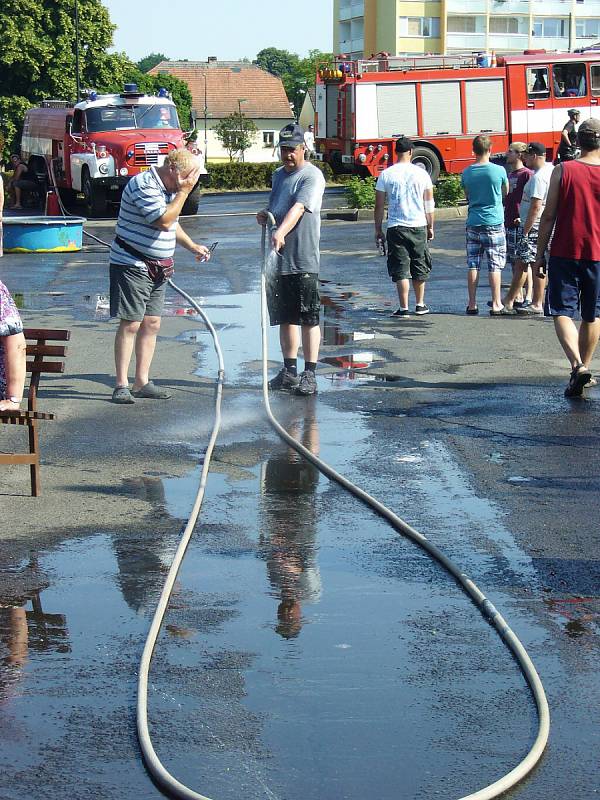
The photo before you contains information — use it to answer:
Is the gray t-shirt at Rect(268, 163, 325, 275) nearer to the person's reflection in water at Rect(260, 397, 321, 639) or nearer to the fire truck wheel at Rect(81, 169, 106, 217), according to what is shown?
the person's reflection in water at Rect(260, 397, 321, 639)

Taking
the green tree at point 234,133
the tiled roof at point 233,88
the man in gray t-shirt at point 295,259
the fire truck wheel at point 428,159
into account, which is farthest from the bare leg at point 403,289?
the tiled roof at point 233,88

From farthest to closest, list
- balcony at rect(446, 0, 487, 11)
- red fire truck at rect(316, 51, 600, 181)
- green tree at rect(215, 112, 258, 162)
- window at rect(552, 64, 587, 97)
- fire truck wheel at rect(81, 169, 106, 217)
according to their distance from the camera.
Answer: balcony at rect(446, 0, 487, 11) → green tree at rect(215, 112, 258, 162) → window at rect(552, 64, 587, 97) → red fire truck at rect(316, 51, 600, 181) → fire truck wheel at rect(81, 169, 106, 217)

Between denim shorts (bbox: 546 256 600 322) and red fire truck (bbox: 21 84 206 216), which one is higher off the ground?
red fire truck (bbox: 21 84 206 216)

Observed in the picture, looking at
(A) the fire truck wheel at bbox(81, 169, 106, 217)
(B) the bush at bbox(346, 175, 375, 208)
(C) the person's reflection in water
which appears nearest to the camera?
(C) the person's reflection in water

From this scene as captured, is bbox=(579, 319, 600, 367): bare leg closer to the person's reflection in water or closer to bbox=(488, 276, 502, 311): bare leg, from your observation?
the person's reflection in water

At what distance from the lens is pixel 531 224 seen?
12727 millimetres

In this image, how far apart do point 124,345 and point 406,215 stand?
15.0 feet

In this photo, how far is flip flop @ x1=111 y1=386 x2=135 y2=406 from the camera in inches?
364

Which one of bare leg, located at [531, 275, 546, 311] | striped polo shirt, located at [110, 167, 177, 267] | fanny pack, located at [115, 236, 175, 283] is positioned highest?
striped polo shirt, located at [110, 167, 177, 267]

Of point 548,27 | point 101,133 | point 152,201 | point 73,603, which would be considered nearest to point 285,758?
point 73,603

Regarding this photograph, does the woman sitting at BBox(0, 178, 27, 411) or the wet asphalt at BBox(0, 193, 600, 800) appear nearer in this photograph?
the wet asphalt at BBox(0, 193, 600, 800)

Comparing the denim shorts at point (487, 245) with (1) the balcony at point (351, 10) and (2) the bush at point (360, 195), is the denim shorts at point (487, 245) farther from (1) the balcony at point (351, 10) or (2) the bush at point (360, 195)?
(1) the balcony at point (351, 10)

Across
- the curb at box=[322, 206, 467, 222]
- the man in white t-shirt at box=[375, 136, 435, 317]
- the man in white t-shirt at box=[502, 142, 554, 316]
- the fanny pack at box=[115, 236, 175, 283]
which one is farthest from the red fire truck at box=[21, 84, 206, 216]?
the fanny pack at box=[115, 236, 175, 283]

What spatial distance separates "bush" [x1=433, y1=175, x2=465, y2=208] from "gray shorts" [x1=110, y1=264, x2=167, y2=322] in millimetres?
19332
